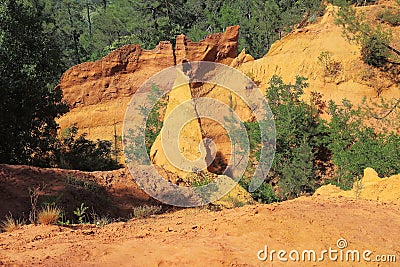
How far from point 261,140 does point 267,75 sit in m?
4.78

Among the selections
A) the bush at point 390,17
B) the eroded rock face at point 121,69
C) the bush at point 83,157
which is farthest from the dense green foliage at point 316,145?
the eroded rock face at point 121,69

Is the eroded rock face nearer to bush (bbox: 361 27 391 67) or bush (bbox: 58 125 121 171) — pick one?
bush (bbox: 58 125 121 171)

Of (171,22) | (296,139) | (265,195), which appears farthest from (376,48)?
(171,22)

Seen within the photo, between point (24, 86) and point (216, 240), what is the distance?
400 inches

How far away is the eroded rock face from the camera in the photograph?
24.0m

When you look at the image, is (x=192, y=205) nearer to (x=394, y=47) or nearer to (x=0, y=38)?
(x=0, y=38)

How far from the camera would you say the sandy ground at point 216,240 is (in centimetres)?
389

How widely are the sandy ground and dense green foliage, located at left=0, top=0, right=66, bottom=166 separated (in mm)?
8126

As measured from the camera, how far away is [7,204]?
7.58m

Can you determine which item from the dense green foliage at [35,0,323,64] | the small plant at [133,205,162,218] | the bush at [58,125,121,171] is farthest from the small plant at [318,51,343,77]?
the small plant at [133,205,162,218]

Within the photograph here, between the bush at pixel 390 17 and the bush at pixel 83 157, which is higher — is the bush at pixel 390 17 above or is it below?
above

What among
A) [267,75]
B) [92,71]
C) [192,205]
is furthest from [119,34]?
[192,205]
